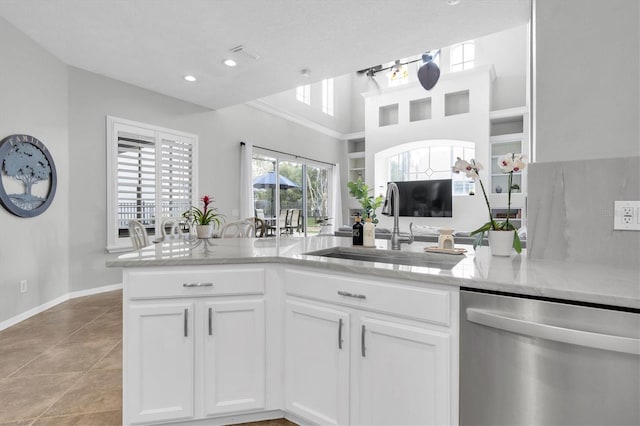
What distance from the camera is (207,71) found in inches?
167

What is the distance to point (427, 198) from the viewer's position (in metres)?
7.72

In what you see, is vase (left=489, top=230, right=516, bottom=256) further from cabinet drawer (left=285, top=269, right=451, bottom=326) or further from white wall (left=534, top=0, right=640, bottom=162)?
cabinet drawer (left=285, top=269, right=451, bottom=326)

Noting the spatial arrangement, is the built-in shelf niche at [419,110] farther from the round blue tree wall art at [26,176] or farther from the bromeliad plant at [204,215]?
the round blue tree wall art at [26,176]

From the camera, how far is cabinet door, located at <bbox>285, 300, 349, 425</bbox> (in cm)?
146

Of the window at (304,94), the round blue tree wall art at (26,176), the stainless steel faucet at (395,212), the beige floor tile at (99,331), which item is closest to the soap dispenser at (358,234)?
the stainless steel faucet at (395,212)

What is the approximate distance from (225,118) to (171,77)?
154 centimetres

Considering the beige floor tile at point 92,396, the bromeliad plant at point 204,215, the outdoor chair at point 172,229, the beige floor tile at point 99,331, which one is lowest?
the beige floor tile at point 92,396

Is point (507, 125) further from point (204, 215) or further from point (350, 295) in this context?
point (350, 295)

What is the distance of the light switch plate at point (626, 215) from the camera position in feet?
4.41

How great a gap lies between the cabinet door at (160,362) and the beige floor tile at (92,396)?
52 centimetres

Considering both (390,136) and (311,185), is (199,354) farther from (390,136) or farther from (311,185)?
(390,136)

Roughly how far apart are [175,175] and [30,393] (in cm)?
363

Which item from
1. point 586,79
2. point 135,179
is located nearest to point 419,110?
point 135,179

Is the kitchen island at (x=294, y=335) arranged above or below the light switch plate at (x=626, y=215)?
below
